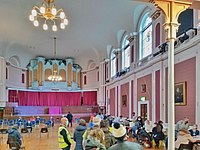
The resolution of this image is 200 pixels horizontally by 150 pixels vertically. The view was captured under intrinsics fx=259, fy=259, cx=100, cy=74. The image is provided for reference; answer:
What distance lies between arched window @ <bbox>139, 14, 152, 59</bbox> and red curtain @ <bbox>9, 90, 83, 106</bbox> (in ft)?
41.4

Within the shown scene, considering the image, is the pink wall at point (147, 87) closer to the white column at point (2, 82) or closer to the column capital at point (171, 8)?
the column capital at point (171, 8)

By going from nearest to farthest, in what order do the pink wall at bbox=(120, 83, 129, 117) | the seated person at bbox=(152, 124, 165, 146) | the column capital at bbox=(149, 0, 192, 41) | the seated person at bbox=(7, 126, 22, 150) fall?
the column capital at bbox=(149, 0, 192, 41) < the seated person at bbox=(7, 126, 22, 150) < the seated person at bbox=(152, 124, 165, 146) < the pink wall at bbox=(120, 83, 129, 117)

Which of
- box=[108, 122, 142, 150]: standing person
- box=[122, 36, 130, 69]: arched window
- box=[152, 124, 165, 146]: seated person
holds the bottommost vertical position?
box=[152, 124, 165, 146]: seated person

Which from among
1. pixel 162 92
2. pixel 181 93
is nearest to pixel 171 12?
pixel 181 93

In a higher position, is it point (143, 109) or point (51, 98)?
point (143, 109)

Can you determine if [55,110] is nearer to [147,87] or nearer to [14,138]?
[147,87]

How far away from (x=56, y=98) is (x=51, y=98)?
541 mm

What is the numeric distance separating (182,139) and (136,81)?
32.0 feet

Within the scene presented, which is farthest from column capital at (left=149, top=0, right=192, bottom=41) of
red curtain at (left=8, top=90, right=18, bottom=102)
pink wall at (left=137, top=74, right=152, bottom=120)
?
red curtain at (left=8, top=90, right=18, bottom=102)

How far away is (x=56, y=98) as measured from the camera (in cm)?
2769

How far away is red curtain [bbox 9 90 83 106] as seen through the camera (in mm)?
25828

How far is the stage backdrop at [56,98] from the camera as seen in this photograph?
25812mm

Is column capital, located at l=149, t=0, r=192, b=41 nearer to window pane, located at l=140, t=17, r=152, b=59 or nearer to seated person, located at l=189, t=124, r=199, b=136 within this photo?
seated person, located at l=189, t=124, r=199, b=136

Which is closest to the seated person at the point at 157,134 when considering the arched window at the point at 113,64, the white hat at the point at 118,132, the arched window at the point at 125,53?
the white hat at the point at 118,132
